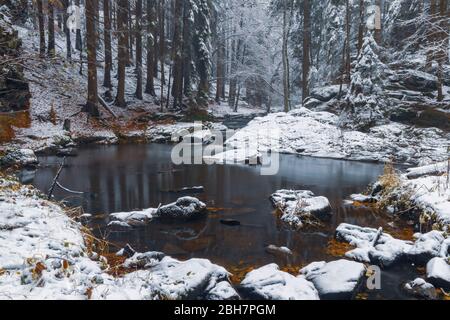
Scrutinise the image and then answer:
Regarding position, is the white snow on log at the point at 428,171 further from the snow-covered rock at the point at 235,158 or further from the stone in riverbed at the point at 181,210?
the snow-covered rock at the point at 235,158

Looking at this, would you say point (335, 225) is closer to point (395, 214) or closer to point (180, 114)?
point (395, 214)

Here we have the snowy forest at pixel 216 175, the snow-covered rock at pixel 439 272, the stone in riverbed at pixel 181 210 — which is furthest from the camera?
the stone in riverbed at pixel 181 210

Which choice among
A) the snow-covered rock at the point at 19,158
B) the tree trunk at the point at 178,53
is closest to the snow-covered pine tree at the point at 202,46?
the tree trunk at the point at 178,53

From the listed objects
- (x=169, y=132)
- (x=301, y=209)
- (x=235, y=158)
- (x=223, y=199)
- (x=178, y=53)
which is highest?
(x=178, y=53)

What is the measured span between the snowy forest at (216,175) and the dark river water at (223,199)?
0.05 meters

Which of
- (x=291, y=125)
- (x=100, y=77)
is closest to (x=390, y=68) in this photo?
(x=291, y=125)

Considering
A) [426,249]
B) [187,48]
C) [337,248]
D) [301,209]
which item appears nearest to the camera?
[426,249]

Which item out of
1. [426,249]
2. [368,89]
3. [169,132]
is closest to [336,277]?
[426,249]

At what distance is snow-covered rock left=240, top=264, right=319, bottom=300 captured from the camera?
495cm

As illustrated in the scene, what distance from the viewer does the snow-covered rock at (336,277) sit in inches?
202

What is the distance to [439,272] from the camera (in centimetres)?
553

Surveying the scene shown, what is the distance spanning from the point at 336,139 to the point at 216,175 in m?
8.19

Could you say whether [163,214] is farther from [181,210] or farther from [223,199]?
[223,199]

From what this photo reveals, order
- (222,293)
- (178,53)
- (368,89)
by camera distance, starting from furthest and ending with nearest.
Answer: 1. (178,53)
2. (368,89)
3. (222,293)
